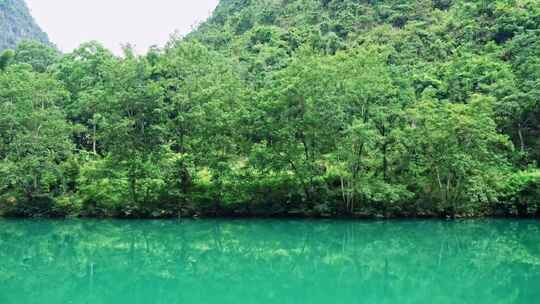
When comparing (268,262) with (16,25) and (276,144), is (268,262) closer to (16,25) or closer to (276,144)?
(276,144)

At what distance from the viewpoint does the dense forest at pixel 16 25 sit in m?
93.6

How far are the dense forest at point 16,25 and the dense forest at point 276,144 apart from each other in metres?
79.5

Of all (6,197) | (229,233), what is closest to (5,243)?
(6,197)

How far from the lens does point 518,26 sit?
1318 inches

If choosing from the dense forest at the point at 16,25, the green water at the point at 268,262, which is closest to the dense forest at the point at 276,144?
the green water at the point at 268,262

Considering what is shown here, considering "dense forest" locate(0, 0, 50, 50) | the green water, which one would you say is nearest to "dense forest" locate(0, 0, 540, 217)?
the green water

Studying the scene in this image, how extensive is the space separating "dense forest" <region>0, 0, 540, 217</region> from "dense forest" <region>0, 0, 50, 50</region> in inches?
3129

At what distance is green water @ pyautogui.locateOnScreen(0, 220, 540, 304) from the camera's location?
10.3 meters

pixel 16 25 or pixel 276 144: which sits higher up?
pixel 16 25

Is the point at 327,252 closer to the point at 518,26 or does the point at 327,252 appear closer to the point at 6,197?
the point at 6,197

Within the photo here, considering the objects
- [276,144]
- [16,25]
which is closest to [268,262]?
[276,144]

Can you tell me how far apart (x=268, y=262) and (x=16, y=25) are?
102 metres

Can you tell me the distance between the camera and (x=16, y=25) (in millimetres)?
99188

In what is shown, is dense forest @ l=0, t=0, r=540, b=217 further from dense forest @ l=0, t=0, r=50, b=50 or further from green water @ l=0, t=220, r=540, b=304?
dense forest @ l=0, t=0, r=50, b=50
